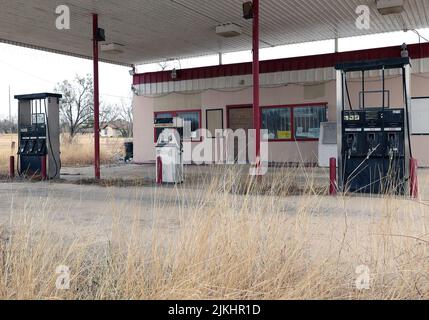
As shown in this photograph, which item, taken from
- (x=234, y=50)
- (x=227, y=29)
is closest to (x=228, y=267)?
(x=227, y=29)

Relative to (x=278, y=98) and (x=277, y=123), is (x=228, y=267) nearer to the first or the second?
(x=277, y=123)

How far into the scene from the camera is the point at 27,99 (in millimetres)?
14359

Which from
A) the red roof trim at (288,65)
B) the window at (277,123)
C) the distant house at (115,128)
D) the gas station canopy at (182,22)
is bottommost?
the window at (277,123)

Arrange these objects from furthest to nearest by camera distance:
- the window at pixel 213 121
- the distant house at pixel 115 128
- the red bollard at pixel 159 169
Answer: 1. the distant house at pixel 115 128
2. the window at pixel 213 121
3. the red bollard at pixel 159 169

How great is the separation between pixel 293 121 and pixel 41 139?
30.0 feet

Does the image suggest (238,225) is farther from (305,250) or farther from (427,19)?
(427,19)

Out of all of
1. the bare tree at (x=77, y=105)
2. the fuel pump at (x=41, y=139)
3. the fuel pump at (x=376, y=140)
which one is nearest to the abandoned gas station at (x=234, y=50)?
the fuel pump at (x=41, y=139)

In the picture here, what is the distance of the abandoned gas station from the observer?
527 inches

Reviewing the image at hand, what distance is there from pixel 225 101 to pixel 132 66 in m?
6.49

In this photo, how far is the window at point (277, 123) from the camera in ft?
58.9

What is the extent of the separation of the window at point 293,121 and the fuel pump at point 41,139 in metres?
8.18

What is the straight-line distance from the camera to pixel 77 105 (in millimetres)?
38812

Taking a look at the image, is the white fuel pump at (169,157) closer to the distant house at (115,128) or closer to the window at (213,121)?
the window at (213,121)
